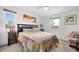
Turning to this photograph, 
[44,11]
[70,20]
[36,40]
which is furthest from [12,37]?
[70,20]

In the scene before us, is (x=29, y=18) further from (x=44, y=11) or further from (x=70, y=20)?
(x=70, y=20)

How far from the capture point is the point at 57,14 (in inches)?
80.7

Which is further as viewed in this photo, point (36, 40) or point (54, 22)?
point (54, 22)

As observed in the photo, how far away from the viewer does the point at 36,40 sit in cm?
199

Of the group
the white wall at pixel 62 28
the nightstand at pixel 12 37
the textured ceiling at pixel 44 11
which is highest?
the textured ceiling at pixel 44 11

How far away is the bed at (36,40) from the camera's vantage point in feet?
6.52

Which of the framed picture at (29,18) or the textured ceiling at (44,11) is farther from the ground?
the textured ceiling at (44,11)

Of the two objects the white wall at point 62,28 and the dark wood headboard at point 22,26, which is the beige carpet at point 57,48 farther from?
the dark wood headboard at point 22,26

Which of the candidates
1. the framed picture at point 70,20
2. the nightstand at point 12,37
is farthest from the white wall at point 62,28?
the nightstand at point 12,37

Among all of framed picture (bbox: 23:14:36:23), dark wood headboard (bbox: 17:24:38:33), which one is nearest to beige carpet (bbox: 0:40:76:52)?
dark wood headboard (bbox: 17:24:38:33)

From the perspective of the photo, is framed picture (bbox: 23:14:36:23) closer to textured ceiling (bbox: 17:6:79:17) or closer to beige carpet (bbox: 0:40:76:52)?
textured ceiling (bbox: 17:6:79:17)

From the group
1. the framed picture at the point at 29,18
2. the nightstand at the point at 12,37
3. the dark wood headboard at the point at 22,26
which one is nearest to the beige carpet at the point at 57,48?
the nightstand at the point at 12,37
